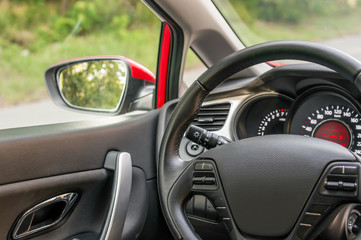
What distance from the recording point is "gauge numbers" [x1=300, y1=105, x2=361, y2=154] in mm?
1291

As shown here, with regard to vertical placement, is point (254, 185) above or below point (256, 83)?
below

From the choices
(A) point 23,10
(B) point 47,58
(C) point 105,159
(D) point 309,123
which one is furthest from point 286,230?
(A) point 23,10

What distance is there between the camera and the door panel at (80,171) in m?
1.36

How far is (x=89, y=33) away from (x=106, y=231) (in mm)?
2850

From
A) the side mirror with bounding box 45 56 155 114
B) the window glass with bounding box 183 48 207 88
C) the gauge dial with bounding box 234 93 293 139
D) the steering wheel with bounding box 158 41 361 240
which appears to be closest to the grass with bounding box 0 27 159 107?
the side mirror with bounding box 45 56 155 114

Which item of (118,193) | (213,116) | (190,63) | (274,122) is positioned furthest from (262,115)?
(118,193)

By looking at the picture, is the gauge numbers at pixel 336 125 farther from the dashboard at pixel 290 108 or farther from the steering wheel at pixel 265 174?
the steering wheel at pixel 265 174

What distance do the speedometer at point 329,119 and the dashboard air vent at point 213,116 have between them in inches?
9.7

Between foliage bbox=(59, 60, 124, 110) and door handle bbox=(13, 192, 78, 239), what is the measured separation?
0.54 metres

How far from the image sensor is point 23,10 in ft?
17.0

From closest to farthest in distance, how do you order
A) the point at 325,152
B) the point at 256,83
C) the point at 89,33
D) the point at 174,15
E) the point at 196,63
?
the point at 325,152 → the point at 256,83 → the point at 174,15 → the point at 196,63 → the point at 89,33

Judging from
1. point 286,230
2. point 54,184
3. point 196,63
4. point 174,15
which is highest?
point 174,15

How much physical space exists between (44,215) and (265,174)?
0.79 meters

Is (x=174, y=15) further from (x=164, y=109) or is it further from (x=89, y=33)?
(x=89, y=33)
